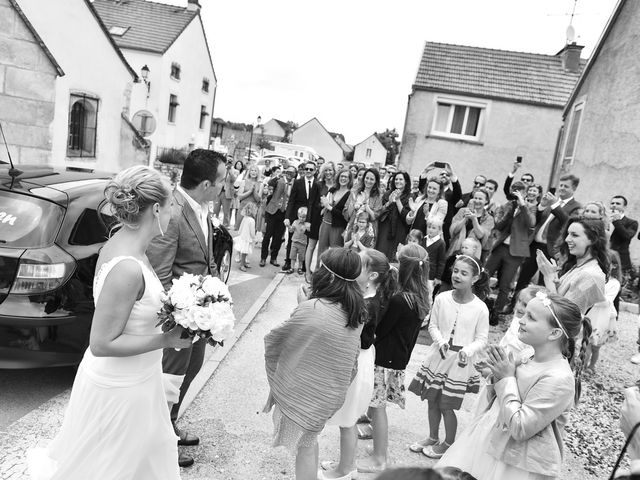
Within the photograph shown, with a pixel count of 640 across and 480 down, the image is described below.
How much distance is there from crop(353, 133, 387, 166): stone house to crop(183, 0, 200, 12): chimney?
2161 inches

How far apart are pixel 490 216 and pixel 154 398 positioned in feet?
20.4

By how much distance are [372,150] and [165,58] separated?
61.7m

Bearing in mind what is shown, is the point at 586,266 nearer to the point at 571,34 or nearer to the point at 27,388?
the point at 27,388

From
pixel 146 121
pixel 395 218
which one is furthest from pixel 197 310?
pixel 146 121

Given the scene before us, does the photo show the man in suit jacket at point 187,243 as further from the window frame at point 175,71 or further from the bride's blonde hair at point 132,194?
the window frame at point 175,71

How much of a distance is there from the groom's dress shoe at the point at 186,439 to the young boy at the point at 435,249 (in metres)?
4.16

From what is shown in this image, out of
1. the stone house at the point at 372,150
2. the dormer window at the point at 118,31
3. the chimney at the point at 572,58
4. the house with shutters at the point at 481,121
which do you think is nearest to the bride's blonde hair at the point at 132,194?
the house with shutters at the point at 481,121

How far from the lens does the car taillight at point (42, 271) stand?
142 inches

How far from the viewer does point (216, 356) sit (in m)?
5.23

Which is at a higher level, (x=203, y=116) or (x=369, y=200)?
(x=203, y=116)

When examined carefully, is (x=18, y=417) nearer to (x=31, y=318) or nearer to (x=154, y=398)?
(x=31, y=318)

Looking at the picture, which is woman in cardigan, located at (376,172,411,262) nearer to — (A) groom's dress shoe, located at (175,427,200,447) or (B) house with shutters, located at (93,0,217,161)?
(A) groom's dress shoe, located at (175,427,200,447)

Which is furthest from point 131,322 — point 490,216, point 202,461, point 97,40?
point 97,40

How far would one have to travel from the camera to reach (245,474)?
3.38 m
